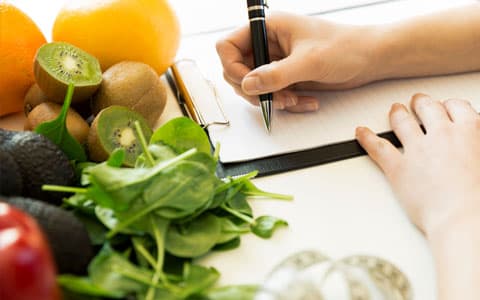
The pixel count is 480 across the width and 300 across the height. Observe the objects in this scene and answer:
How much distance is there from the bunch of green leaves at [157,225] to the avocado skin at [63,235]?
1cm

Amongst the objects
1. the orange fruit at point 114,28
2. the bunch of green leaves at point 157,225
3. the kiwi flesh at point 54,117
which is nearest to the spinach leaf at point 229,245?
the bunch of green leaves at point 157,225

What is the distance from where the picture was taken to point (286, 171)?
668 millimetres

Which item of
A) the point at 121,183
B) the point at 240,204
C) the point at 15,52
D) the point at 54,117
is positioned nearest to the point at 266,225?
the point at 240,204

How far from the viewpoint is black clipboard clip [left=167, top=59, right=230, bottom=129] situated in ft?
2.47

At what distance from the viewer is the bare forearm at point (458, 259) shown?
1.62ft

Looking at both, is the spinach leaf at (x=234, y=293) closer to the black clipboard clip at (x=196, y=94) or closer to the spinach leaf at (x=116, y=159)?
the spinach leaf at (x=116, y=159)

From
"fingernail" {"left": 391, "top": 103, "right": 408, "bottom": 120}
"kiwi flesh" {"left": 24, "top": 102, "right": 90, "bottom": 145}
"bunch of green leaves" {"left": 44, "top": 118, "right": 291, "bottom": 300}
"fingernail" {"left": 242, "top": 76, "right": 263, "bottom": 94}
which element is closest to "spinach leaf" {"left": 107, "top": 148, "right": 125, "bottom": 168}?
"bunch of green leaves" {"left": 44, "top": 118, "right": 291, "bottom": 300}

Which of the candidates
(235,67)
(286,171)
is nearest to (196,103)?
(235,67)

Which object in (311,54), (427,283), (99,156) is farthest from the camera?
(311,54)

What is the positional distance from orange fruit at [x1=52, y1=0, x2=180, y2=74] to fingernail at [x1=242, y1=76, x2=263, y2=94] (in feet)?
0.45

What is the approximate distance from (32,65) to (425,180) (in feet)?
1.57

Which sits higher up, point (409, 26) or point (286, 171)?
point (409, 26)

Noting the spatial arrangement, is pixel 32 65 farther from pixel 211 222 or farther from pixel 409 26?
pixel 409 26

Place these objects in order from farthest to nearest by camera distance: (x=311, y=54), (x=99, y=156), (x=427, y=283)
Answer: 1. (x=311, y=54)
2. (x=99, y=156)
3. (x=427, y=283)
